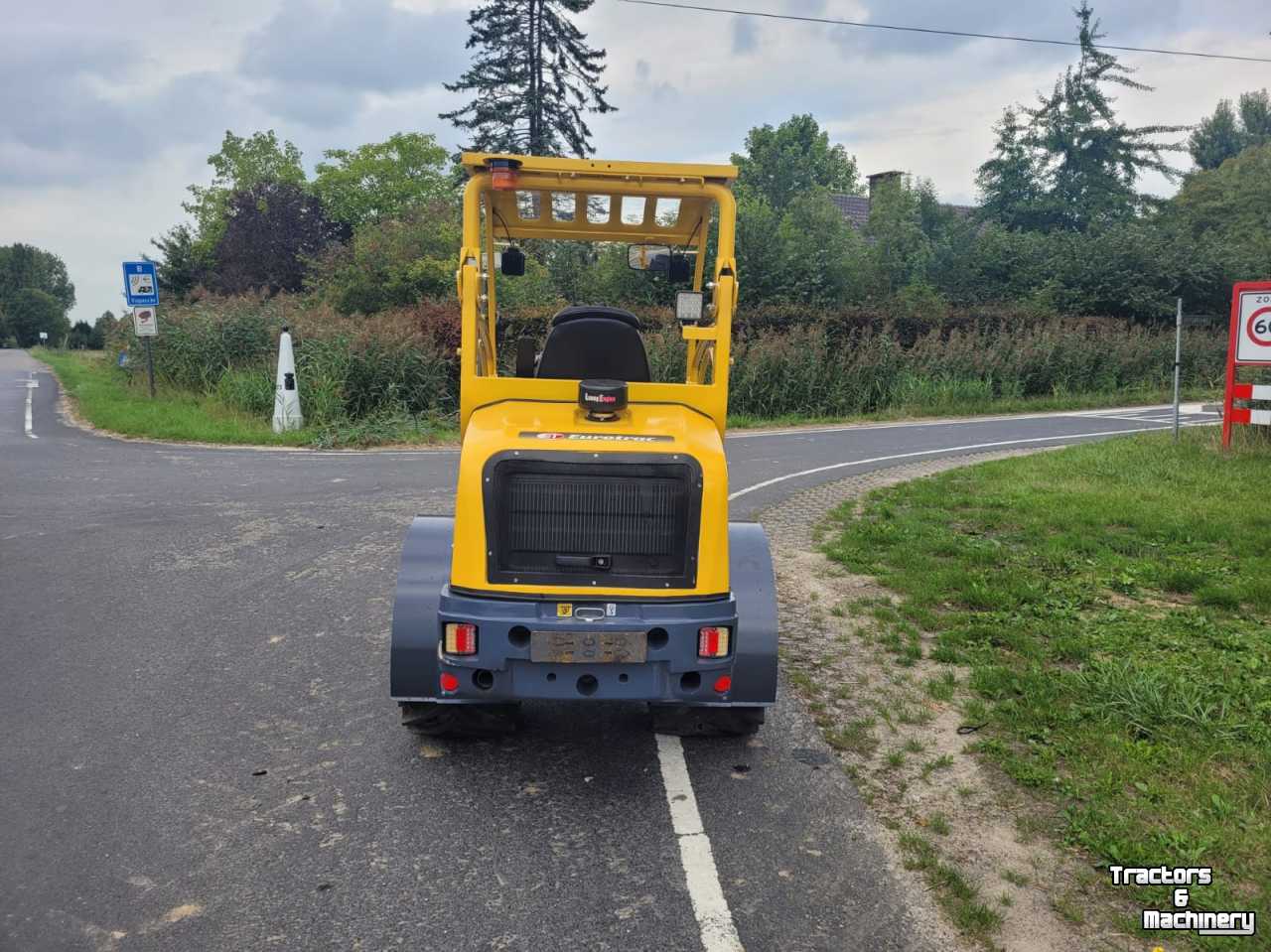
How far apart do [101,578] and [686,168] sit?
5212 millimetres

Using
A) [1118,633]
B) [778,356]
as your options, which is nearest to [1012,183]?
[778,356]

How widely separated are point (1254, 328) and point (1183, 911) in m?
10.1

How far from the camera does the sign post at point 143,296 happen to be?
19.3m

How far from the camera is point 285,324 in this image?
18219 mm

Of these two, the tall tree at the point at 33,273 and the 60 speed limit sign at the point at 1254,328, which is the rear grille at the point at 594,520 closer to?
the 60 speed limit sign at the point at 1254,328

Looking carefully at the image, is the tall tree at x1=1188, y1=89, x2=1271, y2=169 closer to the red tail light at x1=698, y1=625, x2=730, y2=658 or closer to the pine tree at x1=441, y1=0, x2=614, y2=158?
the pine tree at x1=441, y1=0, x2=614, y2=158

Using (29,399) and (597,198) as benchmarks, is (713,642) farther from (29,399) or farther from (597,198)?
(29,399)

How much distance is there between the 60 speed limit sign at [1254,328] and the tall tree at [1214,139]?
7765cm

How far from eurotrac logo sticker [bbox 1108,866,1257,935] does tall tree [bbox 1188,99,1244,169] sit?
8769cm

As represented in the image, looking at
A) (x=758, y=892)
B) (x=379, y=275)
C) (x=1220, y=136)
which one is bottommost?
(x=758, y=892)

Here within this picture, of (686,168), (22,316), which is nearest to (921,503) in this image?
(686,168)

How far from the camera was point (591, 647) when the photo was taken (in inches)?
162

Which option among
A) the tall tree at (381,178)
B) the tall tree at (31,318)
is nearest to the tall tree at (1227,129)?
the tall tree at (381,178)

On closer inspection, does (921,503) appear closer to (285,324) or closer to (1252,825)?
(1252,825)
